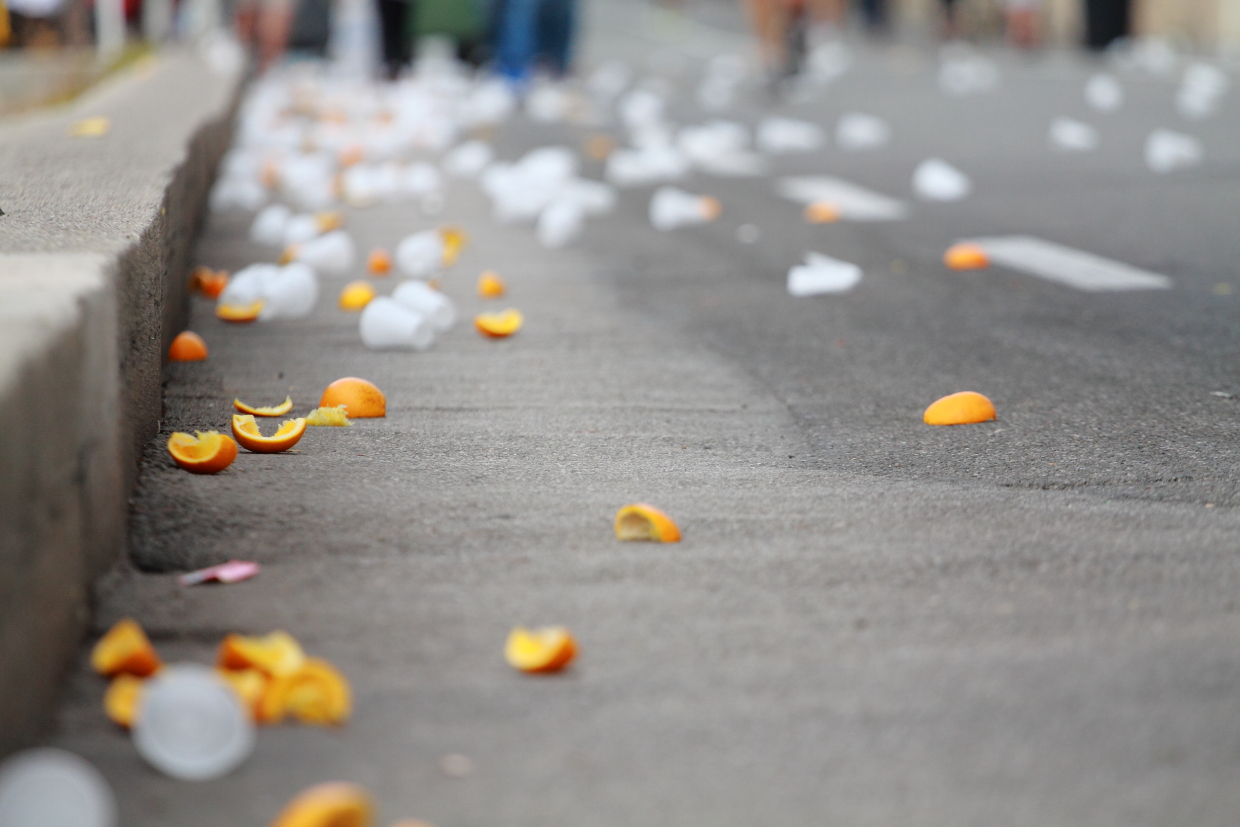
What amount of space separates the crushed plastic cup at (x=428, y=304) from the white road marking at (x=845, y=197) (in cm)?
262

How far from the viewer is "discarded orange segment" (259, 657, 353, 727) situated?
5.49 feet

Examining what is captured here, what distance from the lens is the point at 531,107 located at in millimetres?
11852

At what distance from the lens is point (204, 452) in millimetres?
2518

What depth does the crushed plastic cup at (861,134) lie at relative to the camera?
8.88 m

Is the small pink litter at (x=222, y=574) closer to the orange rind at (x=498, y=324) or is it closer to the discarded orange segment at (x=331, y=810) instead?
the discarded orange segment at (x=331, y=810)

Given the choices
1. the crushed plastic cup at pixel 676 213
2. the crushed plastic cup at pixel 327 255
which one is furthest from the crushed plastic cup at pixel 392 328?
the crushed plastic cup at pixel 676 213

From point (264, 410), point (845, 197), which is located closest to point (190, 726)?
point (264, 410)

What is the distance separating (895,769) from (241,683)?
2.54 feet

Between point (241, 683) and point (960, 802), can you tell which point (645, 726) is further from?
Answer: point (241, 683)

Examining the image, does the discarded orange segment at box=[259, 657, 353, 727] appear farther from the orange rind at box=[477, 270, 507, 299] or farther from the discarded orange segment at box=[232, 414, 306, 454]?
the orange rind at box=[477, 270, 507, 299]

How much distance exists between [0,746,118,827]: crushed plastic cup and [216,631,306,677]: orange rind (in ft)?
1.14

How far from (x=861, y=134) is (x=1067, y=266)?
4.50m

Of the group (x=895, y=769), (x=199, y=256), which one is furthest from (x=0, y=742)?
(x=199, y=256)

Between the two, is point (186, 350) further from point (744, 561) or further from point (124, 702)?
point (124, 702)
